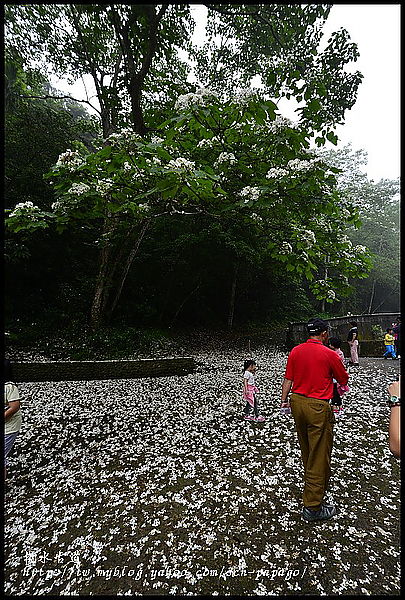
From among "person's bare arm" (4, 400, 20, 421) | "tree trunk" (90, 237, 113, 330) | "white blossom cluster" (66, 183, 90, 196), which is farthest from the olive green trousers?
"tree trunk" (90, 237, 113, 330)

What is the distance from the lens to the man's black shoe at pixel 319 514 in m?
2.70

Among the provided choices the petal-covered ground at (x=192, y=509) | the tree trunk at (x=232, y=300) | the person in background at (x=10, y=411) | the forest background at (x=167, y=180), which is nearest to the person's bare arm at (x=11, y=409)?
the person in background at (x=10, y=411)

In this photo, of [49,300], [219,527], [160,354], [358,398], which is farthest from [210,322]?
[219,527]

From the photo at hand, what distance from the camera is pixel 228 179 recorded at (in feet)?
16.0

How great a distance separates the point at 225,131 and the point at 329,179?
173 cm

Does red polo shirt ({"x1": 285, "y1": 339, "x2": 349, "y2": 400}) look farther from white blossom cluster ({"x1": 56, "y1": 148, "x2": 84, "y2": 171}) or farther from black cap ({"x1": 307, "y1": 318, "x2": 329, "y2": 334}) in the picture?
white blossom cluster ({"x1": 56, "y1": 148, "x2": 84, "y2": 171})

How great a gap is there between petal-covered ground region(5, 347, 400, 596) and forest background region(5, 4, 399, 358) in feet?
9.50

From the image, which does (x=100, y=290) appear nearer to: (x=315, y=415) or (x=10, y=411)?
(x=10, y=411)

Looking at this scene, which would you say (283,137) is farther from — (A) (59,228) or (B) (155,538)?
(B) (155,538)

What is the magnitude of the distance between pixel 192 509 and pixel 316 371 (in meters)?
1.94

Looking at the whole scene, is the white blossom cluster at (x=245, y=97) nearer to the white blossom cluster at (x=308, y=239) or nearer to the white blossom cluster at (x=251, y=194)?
the white blossom cluster at (x=251, y=194)

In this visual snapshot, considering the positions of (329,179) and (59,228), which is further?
(59,228)

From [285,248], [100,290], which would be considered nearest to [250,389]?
[285,248]

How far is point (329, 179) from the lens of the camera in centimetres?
413
